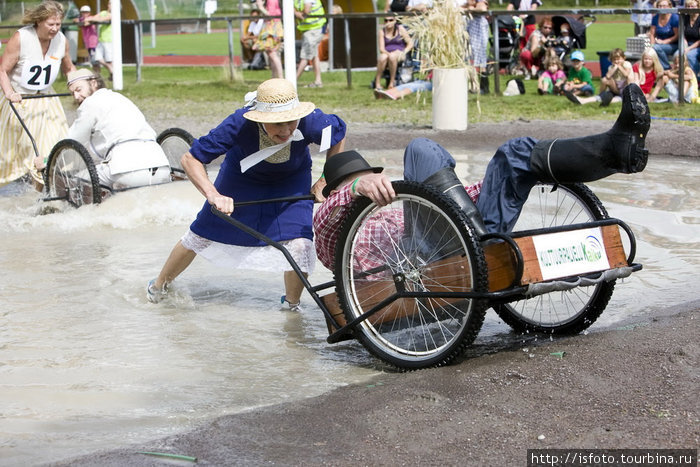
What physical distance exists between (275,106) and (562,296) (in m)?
1.84

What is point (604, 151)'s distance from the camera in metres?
4.59

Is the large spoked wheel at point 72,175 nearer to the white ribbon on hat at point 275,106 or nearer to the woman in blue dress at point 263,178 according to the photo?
the woman in blue dress at point 263,178

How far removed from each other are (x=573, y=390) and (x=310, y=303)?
266 cm

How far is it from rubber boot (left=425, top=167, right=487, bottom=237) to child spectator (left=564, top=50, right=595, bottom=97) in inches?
459

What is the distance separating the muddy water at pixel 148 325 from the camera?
4.60 meters

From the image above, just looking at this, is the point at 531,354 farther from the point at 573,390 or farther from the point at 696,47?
the point at 696,47

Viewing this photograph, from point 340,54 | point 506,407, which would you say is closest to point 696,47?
point 340,54

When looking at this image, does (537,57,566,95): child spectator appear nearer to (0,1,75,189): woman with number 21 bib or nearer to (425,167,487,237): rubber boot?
(0,1,75,189): woman with number 21 bib

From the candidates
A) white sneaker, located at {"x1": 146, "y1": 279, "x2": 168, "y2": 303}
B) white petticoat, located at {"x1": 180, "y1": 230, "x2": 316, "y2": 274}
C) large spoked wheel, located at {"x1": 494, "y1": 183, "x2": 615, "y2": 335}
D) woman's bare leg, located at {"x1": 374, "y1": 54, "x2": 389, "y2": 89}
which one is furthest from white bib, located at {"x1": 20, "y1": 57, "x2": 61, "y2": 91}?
woman's bare leg, located at {"x1": 374, "y1": 54, "x2": 389, "y2": 89}

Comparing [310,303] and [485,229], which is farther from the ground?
[485,229]

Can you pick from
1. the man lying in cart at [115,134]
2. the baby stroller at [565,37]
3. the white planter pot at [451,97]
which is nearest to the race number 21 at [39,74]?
the man lying in cart at [115,134]

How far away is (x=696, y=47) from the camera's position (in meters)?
15.3

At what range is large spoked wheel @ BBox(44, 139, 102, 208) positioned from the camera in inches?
339

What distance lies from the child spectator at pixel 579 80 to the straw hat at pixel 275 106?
11.4m
